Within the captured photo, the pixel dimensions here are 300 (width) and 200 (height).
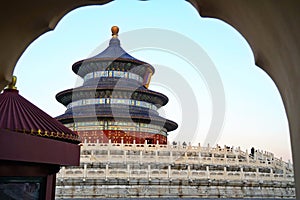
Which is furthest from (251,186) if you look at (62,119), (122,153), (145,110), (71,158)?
(62,119)

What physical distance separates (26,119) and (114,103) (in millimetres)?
25728

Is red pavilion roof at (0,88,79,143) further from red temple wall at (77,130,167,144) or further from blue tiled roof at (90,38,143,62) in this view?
blue tiled roof at (90,38,143,62)

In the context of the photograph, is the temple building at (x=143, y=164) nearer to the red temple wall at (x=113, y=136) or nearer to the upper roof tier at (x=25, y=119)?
the red temple wall at (x=113, y=136)

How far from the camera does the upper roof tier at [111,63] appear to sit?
36062mm

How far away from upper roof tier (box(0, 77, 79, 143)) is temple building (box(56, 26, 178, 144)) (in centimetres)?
2146

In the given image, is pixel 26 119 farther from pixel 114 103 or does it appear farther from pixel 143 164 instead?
pixel 114 103

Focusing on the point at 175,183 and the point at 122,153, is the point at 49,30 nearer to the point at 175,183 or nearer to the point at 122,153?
the point at 175,183

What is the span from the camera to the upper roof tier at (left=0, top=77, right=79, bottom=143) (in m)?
6.22

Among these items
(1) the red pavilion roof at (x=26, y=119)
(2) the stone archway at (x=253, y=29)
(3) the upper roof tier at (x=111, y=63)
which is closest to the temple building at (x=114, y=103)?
(3) the upper roof tier at (x=111, y=63)

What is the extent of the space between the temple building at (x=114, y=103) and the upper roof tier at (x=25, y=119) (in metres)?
21.5

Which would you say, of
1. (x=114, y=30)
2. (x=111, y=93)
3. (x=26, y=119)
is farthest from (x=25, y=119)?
(x=114, y=30)

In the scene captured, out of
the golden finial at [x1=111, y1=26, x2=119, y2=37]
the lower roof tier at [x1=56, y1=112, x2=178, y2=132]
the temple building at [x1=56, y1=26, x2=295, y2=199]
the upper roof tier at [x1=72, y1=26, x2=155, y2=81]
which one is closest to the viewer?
the temple building at [x1=56, y1=26, x2=295, y2=199]

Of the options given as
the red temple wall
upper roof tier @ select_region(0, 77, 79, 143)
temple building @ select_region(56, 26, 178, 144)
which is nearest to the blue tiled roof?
temple building @ select_region(56, 26, 178, 144)

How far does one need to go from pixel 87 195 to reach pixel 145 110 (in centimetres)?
1711
